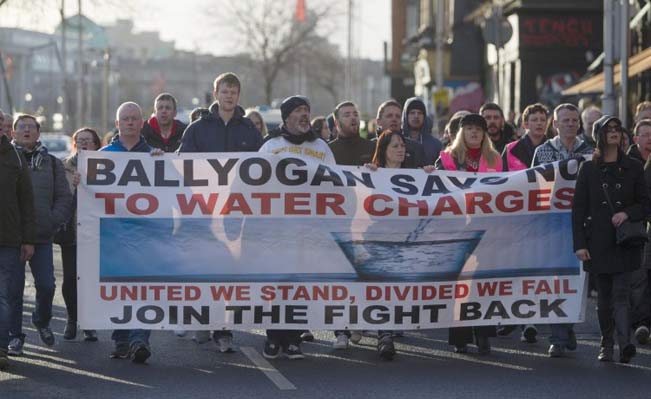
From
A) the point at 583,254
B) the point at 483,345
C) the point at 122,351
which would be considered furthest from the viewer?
the point at 483,345

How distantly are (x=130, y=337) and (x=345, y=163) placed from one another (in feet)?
9.04

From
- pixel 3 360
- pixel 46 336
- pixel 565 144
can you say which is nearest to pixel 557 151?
pixel 565 144

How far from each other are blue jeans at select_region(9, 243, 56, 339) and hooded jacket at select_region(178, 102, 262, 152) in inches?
52.1

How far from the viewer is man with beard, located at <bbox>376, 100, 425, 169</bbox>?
12.6 metres

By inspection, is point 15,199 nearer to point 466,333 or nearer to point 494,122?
point 466,333

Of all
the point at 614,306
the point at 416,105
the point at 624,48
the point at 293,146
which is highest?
the point at 624,48

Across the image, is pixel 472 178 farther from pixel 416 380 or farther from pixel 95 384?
pixel 95 384

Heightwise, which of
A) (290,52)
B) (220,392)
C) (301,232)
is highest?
(290,52)

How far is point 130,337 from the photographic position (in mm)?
11344

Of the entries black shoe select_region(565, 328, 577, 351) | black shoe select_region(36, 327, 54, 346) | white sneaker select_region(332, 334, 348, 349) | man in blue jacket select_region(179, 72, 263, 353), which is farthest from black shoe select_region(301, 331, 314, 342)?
black shoe select_region(565, 328, 577, 351)

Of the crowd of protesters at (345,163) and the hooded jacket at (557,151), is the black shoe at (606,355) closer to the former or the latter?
the crowd of protesters at (345,163)

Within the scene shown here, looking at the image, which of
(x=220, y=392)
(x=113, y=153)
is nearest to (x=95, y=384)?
(x=220, y=392)

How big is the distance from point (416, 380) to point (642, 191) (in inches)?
87.6

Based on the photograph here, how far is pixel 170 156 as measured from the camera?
1147 cm
